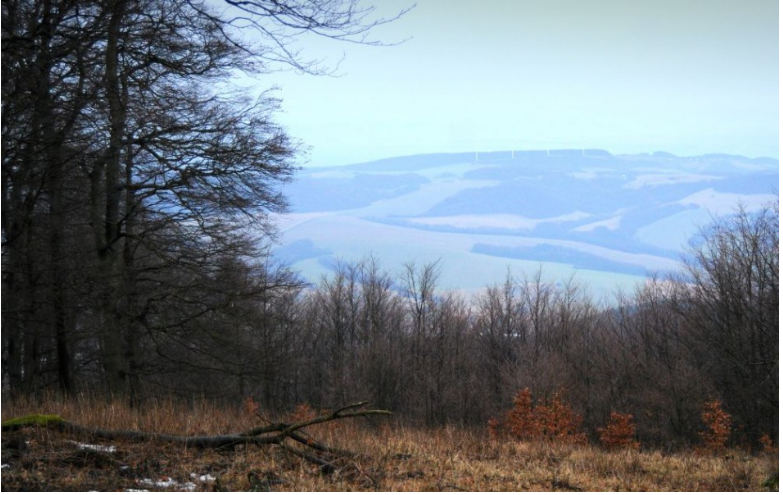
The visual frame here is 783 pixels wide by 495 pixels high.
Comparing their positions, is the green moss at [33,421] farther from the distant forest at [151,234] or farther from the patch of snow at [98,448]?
the distant forest at [151,234]

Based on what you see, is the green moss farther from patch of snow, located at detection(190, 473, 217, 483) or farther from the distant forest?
the distant forest

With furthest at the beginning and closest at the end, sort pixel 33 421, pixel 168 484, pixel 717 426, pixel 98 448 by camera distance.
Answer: pixel 717 426, pixel 33 421, pixel 98 448, pixel 168 484

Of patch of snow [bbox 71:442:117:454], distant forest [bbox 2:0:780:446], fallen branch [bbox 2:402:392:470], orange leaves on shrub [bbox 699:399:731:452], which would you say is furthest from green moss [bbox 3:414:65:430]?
orange leaves on shrub [bbox 699:399:731:452]

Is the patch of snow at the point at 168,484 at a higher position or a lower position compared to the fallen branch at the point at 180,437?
lower

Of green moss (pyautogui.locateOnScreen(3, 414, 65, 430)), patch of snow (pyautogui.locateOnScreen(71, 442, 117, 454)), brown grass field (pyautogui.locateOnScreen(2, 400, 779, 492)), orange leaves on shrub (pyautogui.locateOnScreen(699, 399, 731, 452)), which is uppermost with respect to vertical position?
green moss (pyautogui.locateOnScreen(3, 414, 65, 430))

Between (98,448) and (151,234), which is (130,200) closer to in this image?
(151,234)

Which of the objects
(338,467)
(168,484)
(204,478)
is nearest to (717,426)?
(338,467)

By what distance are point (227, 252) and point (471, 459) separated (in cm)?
1175

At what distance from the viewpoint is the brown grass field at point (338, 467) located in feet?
19.3

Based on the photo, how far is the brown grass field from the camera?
5.89m

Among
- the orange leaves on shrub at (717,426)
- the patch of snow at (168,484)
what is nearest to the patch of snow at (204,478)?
the patch of snow at (168,484)

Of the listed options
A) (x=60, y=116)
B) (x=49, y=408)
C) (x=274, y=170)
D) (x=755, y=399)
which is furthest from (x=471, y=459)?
(x=755, y=399)

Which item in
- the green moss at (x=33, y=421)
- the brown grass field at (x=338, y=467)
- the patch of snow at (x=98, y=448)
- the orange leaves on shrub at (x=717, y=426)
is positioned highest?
the green moss at (x=33, y=421)

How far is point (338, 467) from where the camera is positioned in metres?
6.57
